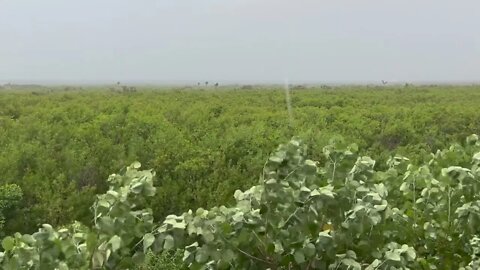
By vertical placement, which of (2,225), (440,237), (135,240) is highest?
(135,240)

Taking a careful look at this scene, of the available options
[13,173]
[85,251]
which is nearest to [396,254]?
[85,251]

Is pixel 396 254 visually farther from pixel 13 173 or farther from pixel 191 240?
pixel 13 173

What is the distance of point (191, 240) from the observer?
203 cm

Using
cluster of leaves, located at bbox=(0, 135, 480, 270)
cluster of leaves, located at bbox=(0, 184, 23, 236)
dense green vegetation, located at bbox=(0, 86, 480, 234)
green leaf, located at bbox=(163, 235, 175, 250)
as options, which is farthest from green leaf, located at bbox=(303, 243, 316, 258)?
cluster of leaves, located at bbox=(0, 184, 23, 236)

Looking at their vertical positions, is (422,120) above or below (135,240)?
below

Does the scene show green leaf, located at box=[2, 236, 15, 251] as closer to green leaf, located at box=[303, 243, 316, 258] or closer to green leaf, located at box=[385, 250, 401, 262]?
green leaf, located at box=[303, 243, 316, 258]

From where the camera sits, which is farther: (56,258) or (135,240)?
(135,240)

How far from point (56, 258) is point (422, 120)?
1498 centimetres

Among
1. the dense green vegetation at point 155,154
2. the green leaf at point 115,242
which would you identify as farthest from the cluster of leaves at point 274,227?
the dense green vegetation at point 155,154

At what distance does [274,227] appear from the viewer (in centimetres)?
213

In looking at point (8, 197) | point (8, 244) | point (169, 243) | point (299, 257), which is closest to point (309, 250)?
point (299, 257)

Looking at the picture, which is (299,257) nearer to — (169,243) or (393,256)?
→ (393,256)

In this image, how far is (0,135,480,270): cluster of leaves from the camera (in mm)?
1897

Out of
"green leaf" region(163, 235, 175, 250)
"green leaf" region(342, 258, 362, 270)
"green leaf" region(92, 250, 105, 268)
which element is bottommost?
"green leaf" region(342, 258, 362, 270)
